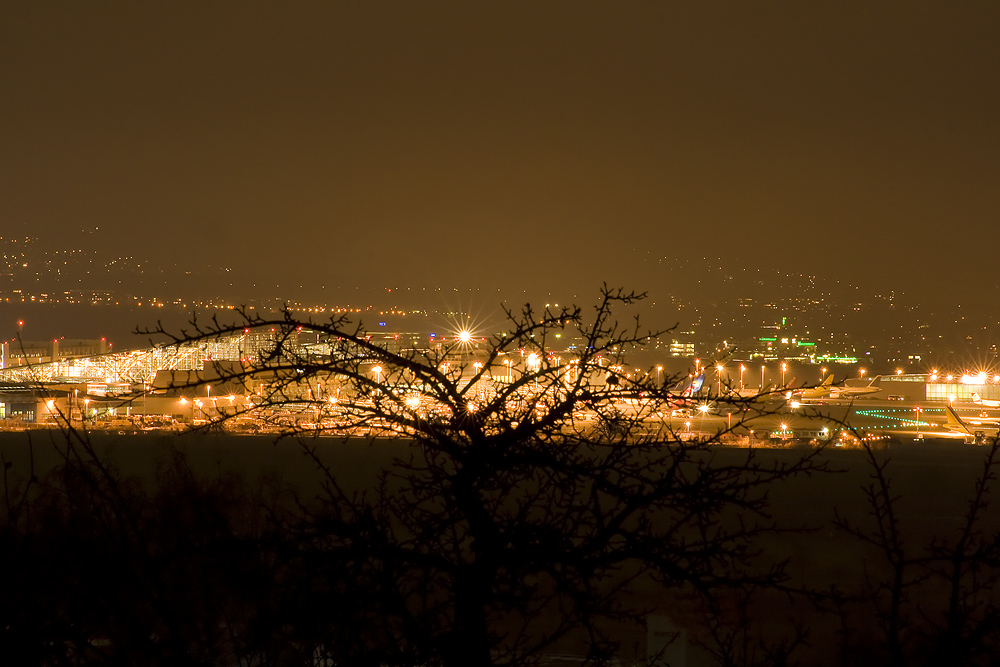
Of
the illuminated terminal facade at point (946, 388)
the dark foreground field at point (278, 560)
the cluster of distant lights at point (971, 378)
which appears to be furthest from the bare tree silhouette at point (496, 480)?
the cluster of distant lights at point (971, 378)

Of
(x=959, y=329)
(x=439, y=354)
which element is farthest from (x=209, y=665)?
(x=959, y=329)

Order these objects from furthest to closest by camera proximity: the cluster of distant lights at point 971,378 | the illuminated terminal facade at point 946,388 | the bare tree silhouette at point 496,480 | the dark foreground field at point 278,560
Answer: the cluster of distant lights at point 971,378, the illuminated terminal facade at point 946,388, the dark foreground field at point 278,560, the bare tree silhouette at point 496,480

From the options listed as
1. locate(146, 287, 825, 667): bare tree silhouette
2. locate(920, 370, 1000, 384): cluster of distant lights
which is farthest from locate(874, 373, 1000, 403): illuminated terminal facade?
locate(146, 287, 825, 667): bare tree silhouette

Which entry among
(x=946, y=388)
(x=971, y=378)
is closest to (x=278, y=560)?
(x=946, y=388)

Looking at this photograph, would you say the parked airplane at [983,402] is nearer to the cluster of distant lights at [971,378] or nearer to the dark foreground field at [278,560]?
the cluster of distant lights at [971,378]

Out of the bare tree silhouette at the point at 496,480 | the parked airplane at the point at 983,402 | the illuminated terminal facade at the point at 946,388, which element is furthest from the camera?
the illuminated terminal facade at the point at 946,388

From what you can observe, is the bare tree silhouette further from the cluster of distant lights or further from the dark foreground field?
the cluster of distant lights

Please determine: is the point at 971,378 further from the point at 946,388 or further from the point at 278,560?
the point at 278,560
